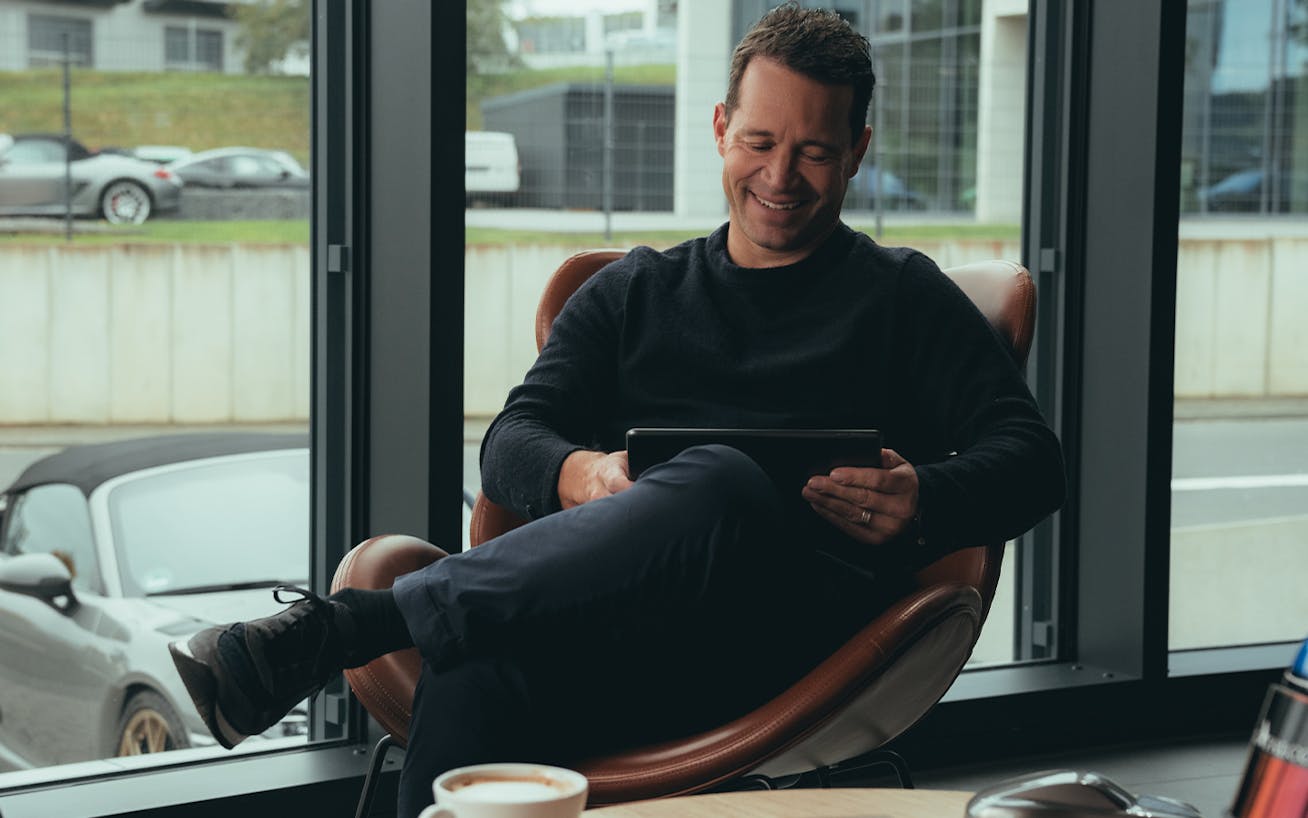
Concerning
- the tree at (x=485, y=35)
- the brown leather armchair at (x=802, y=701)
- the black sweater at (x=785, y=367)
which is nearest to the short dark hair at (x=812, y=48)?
the black sweater at (x=785, y=367)

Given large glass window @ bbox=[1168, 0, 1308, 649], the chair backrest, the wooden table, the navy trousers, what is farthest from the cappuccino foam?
large glass window @ bbox=[1168, 0, 1308, 649]

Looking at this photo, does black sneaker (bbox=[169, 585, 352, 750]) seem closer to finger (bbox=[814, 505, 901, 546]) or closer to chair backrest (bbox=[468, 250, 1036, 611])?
chair backrest (bbox=[468, 250, 1036, 611])

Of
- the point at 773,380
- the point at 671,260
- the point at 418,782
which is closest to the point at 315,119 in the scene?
Answer: the point at 671,260

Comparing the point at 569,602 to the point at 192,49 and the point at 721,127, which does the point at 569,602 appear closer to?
the point at 721,127

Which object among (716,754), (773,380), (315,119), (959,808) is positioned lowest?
(716,754)

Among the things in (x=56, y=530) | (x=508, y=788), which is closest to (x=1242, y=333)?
(x=56, y=530)

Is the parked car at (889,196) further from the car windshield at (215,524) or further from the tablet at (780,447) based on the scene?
the tablet at (780,447)

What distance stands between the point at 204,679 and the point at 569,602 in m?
0.40

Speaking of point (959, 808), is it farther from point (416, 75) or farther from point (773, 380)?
point (416, 75)

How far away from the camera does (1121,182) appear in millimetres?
3264

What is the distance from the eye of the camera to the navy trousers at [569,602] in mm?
1581

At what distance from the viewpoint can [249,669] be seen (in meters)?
1.58

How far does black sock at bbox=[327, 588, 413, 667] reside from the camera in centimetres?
166

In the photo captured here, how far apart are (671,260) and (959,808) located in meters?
1.15
